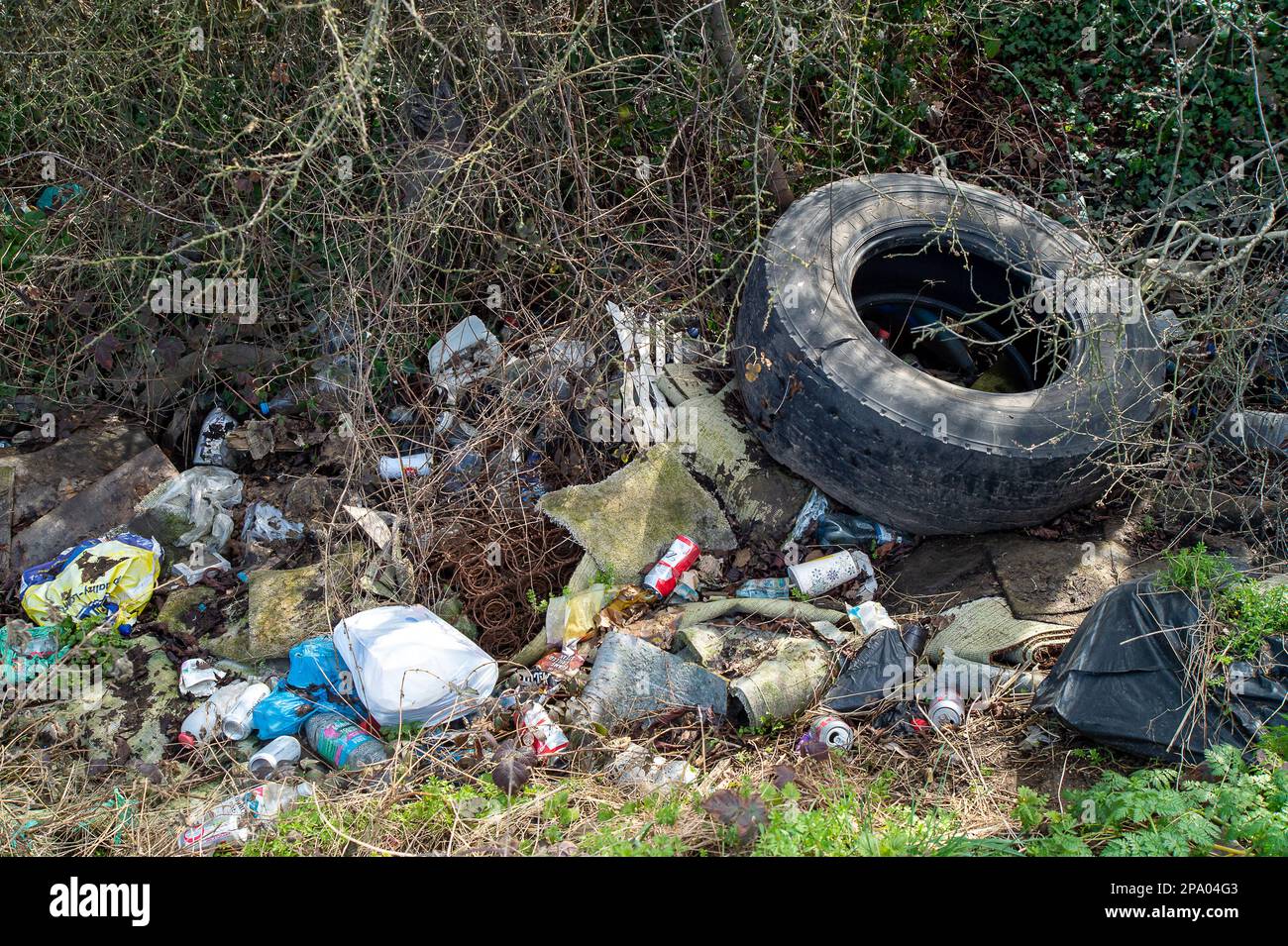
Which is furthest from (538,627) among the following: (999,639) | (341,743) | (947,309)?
(947,309)

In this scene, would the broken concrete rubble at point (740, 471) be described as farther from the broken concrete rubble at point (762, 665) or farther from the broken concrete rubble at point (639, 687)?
the broken concrete rubble at point (639, 687)

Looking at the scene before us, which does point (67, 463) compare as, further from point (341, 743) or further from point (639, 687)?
point (639, 687)

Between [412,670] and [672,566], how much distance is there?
102 centimetres

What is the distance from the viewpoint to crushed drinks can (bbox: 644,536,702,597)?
355 centimetres

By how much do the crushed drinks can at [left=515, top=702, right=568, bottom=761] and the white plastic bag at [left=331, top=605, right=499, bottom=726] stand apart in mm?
197

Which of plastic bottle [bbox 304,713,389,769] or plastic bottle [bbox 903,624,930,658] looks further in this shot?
plastic bottle [bbox 903,624,930,658]

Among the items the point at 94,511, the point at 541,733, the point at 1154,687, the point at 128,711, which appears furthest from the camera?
the point at 94,511

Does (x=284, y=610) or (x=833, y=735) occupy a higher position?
(x=833, y=735)

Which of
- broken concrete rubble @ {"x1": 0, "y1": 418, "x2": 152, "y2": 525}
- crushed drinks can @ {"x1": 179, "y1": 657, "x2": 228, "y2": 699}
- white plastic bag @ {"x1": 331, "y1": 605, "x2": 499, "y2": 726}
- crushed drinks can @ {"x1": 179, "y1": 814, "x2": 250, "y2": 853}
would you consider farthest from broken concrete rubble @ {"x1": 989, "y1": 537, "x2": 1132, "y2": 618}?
broken concrete rubble @ {"x1": 0, "y1": 418, "x2": 152, "y2": 525}

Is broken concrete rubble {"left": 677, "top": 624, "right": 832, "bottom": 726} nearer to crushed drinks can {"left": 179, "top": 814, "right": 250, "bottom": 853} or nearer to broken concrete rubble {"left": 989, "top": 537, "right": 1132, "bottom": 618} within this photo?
broken concrete rubble {"left": 989, "top": 537, "right": 1132, "bottom": 618}

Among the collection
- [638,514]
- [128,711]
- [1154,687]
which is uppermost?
[1154,687]

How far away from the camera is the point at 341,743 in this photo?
3078 millimetres

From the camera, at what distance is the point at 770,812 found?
2.54 metres
